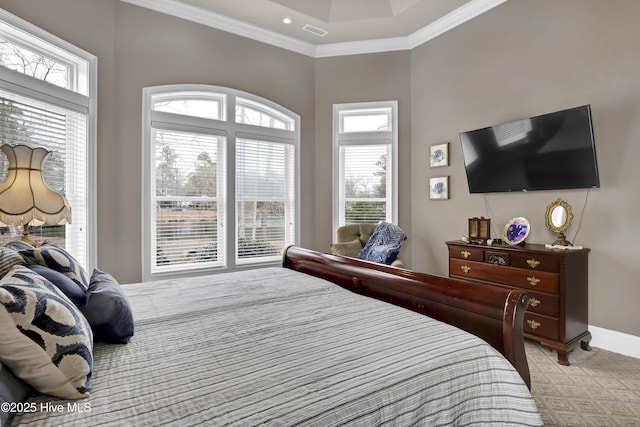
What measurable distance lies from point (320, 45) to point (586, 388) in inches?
186

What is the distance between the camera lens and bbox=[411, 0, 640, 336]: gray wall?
277cm

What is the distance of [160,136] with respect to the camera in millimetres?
3801

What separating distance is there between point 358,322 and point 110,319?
1006mm

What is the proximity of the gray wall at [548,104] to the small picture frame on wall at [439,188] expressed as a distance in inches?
3.0

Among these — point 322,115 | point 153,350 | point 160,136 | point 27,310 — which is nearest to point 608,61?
point 322,115

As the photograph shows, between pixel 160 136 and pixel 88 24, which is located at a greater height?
pixel 88 24

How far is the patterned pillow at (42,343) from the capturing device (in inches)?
34.7

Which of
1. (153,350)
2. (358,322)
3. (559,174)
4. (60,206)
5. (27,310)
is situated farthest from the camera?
(559,174)

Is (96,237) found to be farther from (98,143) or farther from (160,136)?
(160,136)

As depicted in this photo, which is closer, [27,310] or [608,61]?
[27,310]

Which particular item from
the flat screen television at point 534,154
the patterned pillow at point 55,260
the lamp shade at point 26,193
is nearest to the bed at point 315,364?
the patterned pillow at point 55,260

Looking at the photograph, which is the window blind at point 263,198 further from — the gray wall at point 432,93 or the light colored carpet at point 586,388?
the light colored carpet at point 586,388

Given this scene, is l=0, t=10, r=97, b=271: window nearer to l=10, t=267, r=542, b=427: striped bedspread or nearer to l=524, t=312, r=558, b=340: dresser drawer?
l=10, t=267, r=542, b=427: striped bedspread

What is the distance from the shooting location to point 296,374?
1037 mm
